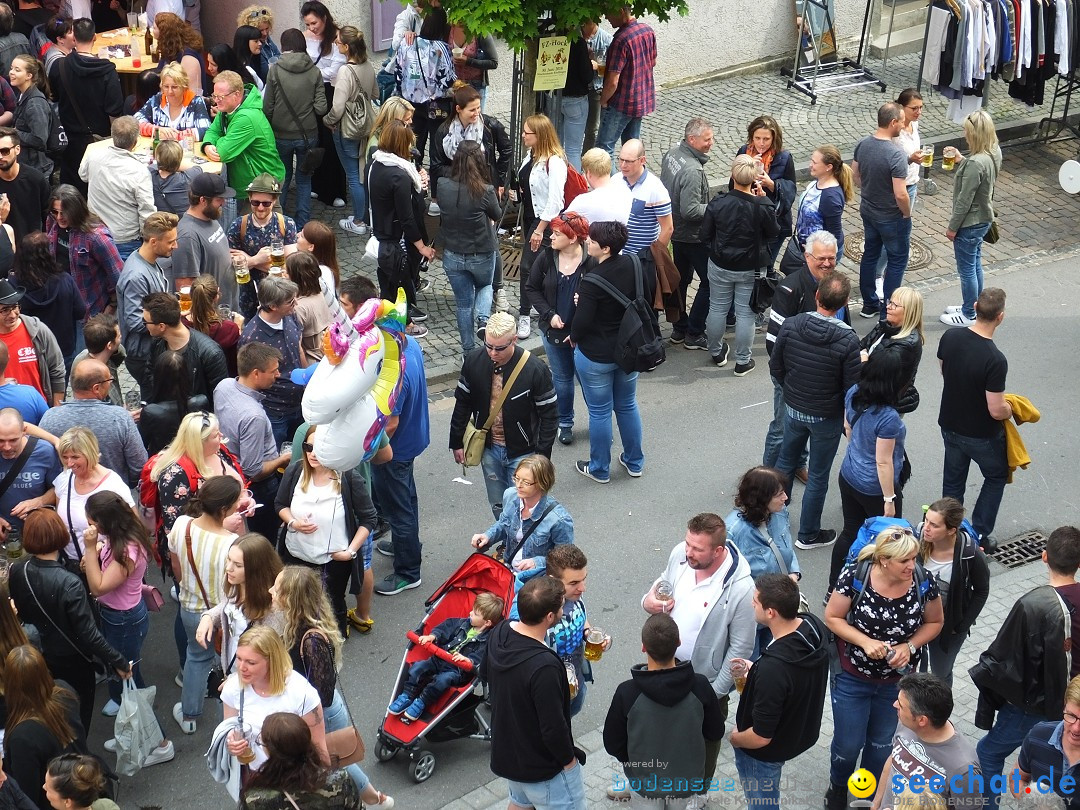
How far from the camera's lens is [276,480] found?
8008 millimetres

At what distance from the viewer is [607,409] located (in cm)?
937

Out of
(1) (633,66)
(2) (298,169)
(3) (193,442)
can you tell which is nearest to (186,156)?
(2) (298,169)

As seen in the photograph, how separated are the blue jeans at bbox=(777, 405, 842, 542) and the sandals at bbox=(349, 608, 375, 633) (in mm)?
2795

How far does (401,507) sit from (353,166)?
565 centimetres

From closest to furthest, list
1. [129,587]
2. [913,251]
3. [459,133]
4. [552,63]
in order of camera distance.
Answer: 1. [129,587]
2. [459,133]
3. [552,63]
4. [913,251]

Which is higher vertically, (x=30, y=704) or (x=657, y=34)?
(x=657, y=34)

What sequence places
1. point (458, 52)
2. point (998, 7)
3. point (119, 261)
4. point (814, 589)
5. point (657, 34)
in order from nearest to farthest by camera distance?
1. point (814, 589)
2. point (119, 261)
3. point (458, 52)
4. point (998, 7)
5. point (657, 34)

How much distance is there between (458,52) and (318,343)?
17.3ft

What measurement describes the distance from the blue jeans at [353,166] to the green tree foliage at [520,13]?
6.33 feet

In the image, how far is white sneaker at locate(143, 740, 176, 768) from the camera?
22.6 ft

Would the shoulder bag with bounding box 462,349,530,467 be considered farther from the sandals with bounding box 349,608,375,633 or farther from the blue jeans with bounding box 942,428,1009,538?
the blue jeans with bounding box 942,428,1009,538

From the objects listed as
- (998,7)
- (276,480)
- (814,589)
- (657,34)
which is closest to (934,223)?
(998,7)

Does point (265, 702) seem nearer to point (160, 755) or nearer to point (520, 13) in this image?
point (160, 755)

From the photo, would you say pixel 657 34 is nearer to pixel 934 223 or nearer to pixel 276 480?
pixel 934 223
